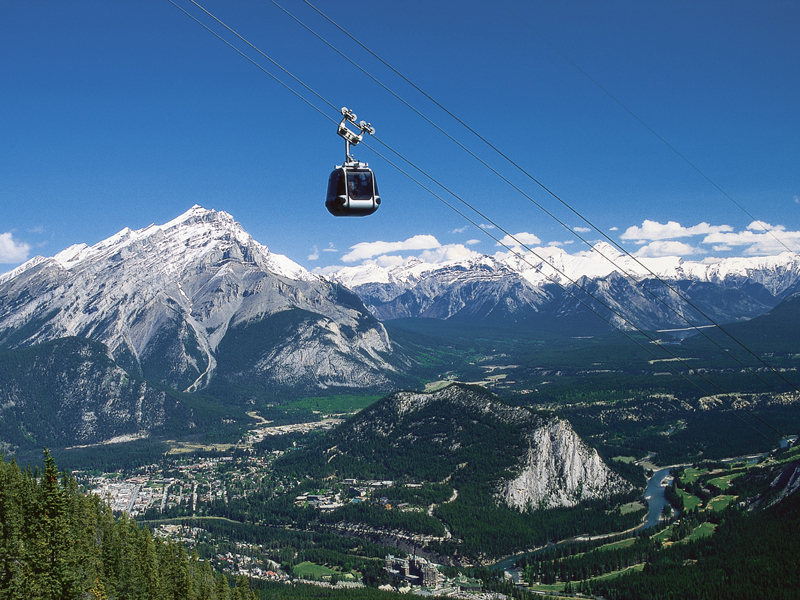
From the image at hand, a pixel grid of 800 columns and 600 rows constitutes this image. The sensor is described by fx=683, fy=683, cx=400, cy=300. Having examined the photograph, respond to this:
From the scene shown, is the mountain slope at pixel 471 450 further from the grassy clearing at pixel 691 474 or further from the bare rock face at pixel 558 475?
the grassy clearing at pixel 691 474

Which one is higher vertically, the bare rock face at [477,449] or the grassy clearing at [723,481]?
A: the bare rock face at [477,449]

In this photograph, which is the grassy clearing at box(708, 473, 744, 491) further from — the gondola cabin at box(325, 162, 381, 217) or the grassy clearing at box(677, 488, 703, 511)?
the gondola cabin at box(325, 162, 381, 217)

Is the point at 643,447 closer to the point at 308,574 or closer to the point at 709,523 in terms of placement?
the point at 709,523

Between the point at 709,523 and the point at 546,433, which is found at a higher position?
the point at 546,433

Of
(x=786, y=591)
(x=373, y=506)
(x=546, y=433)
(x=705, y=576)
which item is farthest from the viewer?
(x=546, y=433)

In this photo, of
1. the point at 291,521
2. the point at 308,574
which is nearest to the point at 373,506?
the point at 291,521

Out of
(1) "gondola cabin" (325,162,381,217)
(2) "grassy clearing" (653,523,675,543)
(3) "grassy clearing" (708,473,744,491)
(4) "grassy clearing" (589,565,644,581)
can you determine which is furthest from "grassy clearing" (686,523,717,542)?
(1) "gondola cabin" (325,162,381,217)

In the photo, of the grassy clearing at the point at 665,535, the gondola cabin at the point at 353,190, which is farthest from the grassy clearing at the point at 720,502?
the gondola cabin at the point at 353,190
